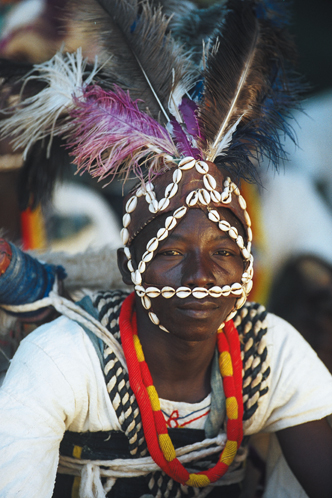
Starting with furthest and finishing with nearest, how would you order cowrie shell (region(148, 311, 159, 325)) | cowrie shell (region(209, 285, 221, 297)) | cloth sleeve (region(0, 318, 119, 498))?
cowrie shell (region(148, 311, 159, 325)) < cowrie shell (region(209, 285, 221, 297)) < cloth sleeve (region(0, 318, 119, 498))

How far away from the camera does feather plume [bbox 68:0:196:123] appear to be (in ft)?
5.19

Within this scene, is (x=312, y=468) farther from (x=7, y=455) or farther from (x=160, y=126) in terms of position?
(x=160, y=126)

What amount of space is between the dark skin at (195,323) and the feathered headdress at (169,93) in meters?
0.25

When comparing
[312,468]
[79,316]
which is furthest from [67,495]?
[312,468]

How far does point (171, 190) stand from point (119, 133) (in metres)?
0.27

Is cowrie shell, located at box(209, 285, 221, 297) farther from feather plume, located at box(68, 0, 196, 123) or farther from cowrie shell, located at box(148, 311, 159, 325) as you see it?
feather plume, located at box(68, 0, 196, 123)

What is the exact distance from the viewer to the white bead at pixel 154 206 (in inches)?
57.9

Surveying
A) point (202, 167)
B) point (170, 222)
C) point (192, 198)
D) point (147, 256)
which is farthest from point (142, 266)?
point (202, 167)

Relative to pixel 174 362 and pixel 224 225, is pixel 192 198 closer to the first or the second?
pixel 224 225

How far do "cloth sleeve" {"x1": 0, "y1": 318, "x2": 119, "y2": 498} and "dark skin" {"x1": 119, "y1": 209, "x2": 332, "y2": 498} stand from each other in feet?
0.79

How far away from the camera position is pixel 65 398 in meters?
1.47

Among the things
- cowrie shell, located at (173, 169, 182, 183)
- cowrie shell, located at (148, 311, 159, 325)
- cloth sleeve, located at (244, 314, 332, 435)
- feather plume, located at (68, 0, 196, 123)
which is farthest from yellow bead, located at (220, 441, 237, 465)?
feather plume, located at (68, 0, 196, 123)

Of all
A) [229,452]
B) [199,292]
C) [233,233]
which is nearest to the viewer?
[199,292]

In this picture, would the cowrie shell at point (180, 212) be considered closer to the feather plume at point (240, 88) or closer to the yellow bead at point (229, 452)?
the feather plume at point (240, 88)
